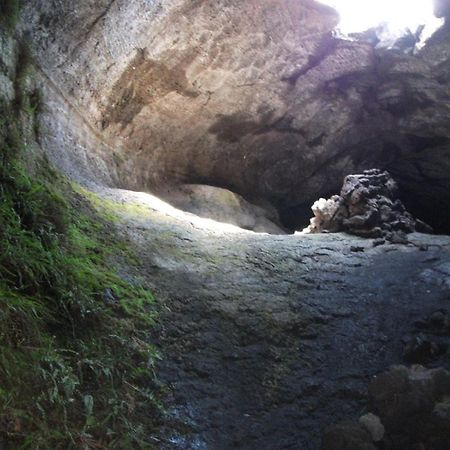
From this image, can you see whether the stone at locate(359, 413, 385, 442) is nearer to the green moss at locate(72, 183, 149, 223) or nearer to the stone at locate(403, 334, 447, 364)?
the stone at locate(403, 334, 447, 364)


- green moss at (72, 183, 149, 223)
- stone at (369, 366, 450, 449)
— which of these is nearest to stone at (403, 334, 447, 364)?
stone at (369, 366, 450, 449)

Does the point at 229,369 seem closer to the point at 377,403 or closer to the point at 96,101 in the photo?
the point at 377,403

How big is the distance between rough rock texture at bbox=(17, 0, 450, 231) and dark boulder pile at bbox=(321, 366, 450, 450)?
585cm

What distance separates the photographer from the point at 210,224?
354 inches

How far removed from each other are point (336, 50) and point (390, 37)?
135 cm

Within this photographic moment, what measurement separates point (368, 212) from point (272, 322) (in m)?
4.92

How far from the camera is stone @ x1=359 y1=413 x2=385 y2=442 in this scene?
12.4ft

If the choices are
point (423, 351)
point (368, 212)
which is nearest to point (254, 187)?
point (368, 212)

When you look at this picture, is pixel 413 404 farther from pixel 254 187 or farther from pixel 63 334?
pixel 254 187

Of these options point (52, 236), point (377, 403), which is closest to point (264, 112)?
point (52, 236)

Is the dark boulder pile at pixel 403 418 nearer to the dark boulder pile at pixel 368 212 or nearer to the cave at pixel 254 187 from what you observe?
the cave at pixel 254 187

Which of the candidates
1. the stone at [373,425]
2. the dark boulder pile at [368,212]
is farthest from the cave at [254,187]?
the dark boulder pile at [368,212]

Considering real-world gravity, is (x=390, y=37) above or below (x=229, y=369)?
above

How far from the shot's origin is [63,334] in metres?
4.00
